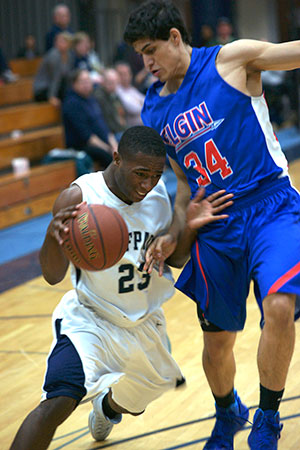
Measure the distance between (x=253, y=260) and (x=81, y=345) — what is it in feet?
2.50

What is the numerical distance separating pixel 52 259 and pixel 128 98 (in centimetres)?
773

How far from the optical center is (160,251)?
2688 millimetres

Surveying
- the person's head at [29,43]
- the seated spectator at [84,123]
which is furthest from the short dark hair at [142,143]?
the person's head at [29,43]

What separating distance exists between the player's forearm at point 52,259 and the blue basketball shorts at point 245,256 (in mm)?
555

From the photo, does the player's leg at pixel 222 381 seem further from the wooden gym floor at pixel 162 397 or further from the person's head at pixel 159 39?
the person's head at pixel 159 39

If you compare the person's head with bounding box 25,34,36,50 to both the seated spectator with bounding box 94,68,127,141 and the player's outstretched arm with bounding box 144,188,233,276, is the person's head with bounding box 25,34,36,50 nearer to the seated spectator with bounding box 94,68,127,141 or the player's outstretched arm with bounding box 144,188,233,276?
the seated spectator with bounding box 94,68,127,141

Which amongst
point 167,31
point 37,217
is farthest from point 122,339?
point 37,217

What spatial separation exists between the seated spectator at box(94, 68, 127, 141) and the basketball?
7.22 metres

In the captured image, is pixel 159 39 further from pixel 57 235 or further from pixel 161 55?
pixel 57 235

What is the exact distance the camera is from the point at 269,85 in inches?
514

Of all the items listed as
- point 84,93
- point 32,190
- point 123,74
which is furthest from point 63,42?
point 32,190

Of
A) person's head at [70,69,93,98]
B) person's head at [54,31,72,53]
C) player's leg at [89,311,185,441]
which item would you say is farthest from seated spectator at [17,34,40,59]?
player's leg at [89,311,185,441]

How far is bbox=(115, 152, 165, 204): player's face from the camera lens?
2545mm

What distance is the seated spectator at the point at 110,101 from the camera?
955 cm
